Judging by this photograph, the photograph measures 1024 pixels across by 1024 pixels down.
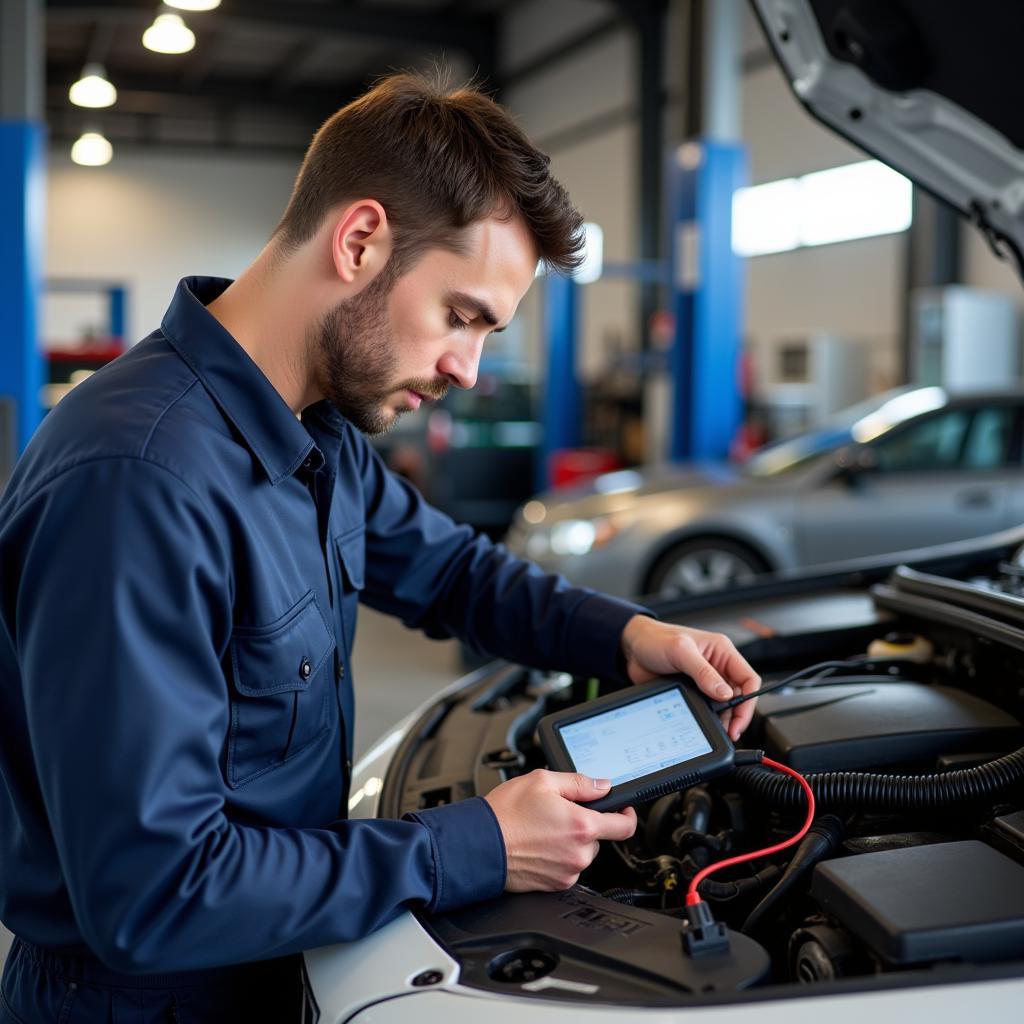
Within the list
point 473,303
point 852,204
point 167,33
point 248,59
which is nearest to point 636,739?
point 473,303

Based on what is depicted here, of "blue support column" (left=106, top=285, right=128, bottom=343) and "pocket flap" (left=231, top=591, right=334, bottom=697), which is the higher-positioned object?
"blue support column" (left=106, top=285, right=128, bottom=343)

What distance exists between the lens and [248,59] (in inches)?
699

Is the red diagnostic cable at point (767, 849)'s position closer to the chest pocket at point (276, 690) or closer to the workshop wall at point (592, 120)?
the chest pocket at point (276, 690)

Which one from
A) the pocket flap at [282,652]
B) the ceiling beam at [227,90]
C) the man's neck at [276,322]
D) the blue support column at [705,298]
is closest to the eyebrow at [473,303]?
the man's neck at [276,322]

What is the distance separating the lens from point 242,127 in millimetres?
20656

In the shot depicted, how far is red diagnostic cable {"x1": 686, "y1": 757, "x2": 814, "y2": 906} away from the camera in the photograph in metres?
1.09

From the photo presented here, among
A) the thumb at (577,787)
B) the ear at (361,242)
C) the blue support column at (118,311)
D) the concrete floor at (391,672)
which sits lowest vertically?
the concrete floor at (391,672)

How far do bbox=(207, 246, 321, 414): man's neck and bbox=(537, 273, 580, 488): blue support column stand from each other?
21.5ft

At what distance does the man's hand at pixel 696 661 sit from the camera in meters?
1.43

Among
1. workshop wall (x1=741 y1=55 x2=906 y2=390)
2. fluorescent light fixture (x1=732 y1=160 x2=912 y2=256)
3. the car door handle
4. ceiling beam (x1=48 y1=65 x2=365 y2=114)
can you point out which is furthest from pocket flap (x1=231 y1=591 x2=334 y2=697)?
ceiling beam (x1=48 y1=65 x2=365 y2=114)

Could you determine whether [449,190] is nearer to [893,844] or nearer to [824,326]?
[893,844]

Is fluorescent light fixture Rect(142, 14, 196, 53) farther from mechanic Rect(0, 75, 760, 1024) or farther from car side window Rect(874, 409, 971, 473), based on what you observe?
mechanic Rect(0, 75, 760, 1024)

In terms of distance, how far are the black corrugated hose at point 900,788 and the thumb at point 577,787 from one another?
24cm

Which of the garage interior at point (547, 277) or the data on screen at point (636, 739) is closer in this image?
the data on screen at point (636, 739)
